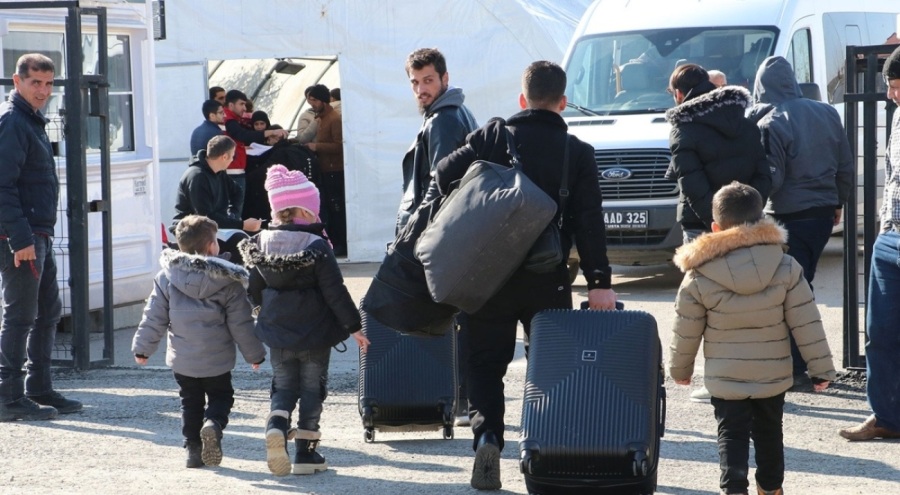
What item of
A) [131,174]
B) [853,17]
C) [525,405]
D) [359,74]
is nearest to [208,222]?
[525,405]

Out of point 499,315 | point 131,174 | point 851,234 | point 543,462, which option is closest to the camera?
point 543,462

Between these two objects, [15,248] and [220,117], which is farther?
[220,117]

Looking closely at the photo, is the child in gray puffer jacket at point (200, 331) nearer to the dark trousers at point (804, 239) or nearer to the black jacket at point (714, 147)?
the black jacket at point (714, 147)

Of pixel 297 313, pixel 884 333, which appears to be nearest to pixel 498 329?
pixel 297 313

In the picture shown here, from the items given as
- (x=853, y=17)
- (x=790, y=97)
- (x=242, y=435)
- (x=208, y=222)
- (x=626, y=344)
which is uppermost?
(x=853, y=17)

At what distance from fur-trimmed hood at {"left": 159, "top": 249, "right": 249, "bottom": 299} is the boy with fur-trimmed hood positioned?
213 cm

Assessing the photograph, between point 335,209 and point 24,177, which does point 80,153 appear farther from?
point 335,209

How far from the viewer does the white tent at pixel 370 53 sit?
14344 mm

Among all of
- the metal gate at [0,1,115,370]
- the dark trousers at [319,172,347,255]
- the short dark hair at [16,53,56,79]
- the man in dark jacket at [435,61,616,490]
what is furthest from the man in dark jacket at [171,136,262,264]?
the dark trousers at [319,172,347,255]

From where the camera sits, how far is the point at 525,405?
5.29 m

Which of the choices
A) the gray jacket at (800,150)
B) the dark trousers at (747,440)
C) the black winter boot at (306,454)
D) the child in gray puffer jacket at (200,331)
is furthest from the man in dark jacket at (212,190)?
the dark trousers at (747,440)

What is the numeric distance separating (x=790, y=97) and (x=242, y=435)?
12.0 feet

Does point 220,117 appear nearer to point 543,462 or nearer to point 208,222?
point 208,222

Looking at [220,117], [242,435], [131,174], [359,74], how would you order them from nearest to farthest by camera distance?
[242,435] < [131,174] < [220,117] < [359,74]
